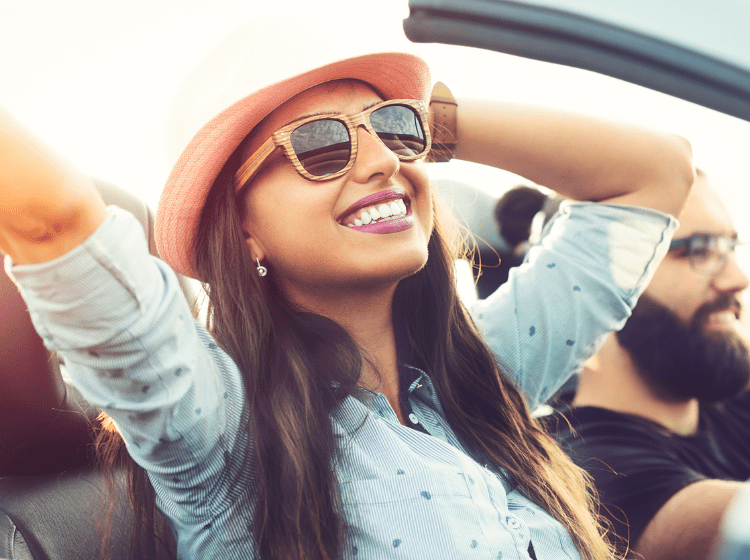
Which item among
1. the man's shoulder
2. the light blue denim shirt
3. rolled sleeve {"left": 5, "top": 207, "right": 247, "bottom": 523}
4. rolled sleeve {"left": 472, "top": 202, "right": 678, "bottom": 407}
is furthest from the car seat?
the man's shoulder

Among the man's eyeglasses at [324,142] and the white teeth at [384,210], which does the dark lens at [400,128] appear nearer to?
the man's eyeglasses at [324,142]

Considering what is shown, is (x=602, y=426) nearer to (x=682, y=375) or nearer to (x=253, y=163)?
(x=682, y=375)

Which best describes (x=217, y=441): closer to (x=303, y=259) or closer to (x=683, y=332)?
(x=303, y=259)

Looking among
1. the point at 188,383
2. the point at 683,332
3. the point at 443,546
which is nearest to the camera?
the point at 188,383

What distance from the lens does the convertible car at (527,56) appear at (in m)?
0.85

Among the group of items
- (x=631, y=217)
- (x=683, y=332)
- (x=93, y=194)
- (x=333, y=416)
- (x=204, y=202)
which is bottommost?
(x=683, y=332)

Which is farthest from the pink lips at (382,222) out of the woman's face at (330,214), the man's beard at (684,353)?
the man's beard at (684,353)

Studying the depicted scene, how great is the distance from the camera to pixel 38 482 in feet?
4.62

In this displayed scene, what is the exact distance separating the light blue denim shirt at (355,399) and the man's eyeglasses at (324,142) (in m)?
0.43

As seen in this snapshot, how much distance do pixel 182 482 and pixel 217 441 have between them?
0.08m

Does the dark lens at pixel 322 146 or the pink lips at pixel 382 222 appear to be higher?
the dark lens at pixel 322 146

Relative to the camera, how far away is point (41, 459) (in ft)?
4.66

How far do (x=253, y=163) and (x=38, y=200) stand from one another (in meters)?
0.70

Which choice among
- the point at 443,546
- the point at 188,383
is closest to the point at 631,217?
the point at 443,546
